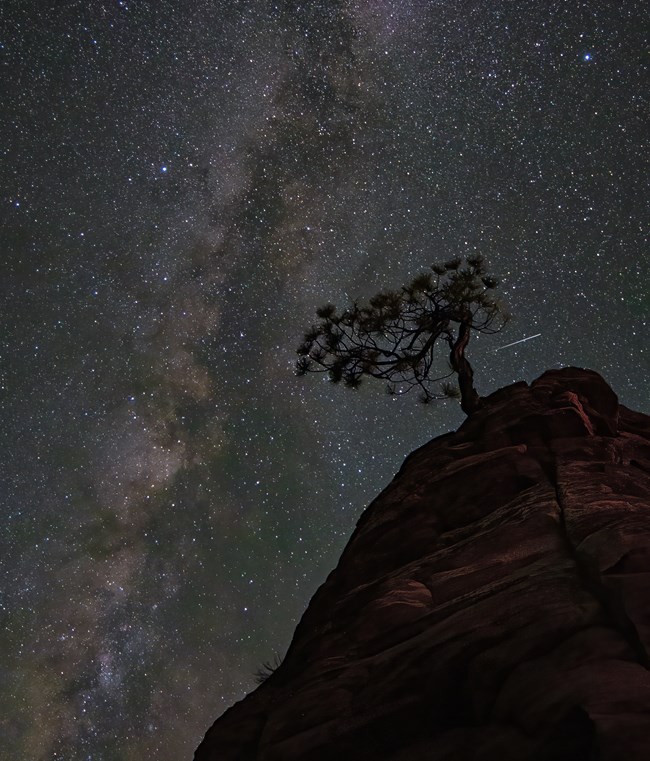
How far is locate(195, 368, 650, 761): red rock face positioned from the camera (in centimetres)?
670

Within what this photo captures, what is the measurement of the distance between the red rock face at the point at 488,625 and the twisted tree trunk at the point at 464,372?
163 inches

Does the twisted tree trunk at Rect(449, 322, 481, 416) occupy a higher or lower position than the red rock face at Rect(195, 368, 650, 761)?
higher

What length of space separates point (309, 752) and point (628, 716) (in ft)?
14.3

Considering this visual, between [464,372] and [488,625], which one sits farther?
[464,372]

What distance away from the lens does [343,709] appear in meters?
8.64

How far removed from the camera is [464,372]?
1909cm

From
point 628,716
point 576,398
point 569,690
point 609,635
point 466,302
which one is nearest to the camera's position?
point 628,716

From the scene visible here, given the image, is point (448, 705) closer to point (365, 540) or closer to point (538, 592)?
point (538, 592)

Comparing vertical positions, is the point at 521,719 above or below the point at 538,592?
below

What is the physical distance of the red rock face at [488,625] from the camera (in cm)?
670

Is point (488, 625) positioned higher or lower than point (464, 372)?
lower

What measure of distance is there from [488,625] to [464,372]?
460 inches

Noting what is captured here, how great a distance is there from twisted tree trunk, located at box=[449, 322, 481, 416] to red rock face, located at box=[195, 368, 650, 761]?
13.6 feet

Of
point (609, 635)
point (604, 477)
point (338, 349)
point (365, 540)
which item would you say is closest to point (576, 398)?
point (604, 477)
